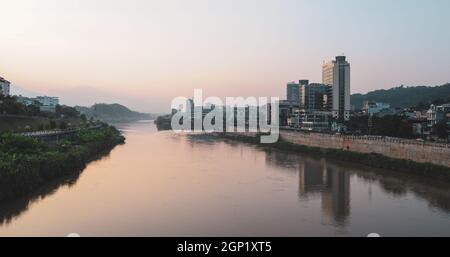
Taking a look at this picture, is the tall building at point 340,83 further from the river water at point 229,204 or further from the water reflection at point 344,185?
the river water at point 229,204

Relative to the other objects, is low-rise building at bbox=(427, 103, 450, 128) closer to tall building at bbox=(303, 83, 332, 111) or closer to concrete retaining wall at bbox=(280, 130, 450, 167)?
concrete retaining wall at bbox=(280, 130, 450, 167)

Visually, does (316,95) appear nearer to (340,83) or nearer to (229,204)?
(340,83)

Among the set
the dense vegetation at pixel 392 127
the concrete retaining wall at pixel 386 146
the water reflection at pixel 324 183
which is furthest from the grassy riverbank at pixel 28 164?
the dense vegetation at pixel 392 127

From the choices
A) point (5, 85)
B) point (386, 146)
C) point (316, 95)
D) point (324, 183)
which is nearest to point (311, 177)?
point (324, 183)

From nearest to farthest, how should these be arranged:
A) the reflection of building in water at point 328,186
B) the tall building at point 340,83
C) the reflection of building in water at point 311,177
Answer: the reflection of building in water at point 328,186
the reflection of building in water at point 311,177
the tall building at point 340,83

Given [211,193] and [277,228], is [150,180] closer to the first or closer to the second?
[211,193]
